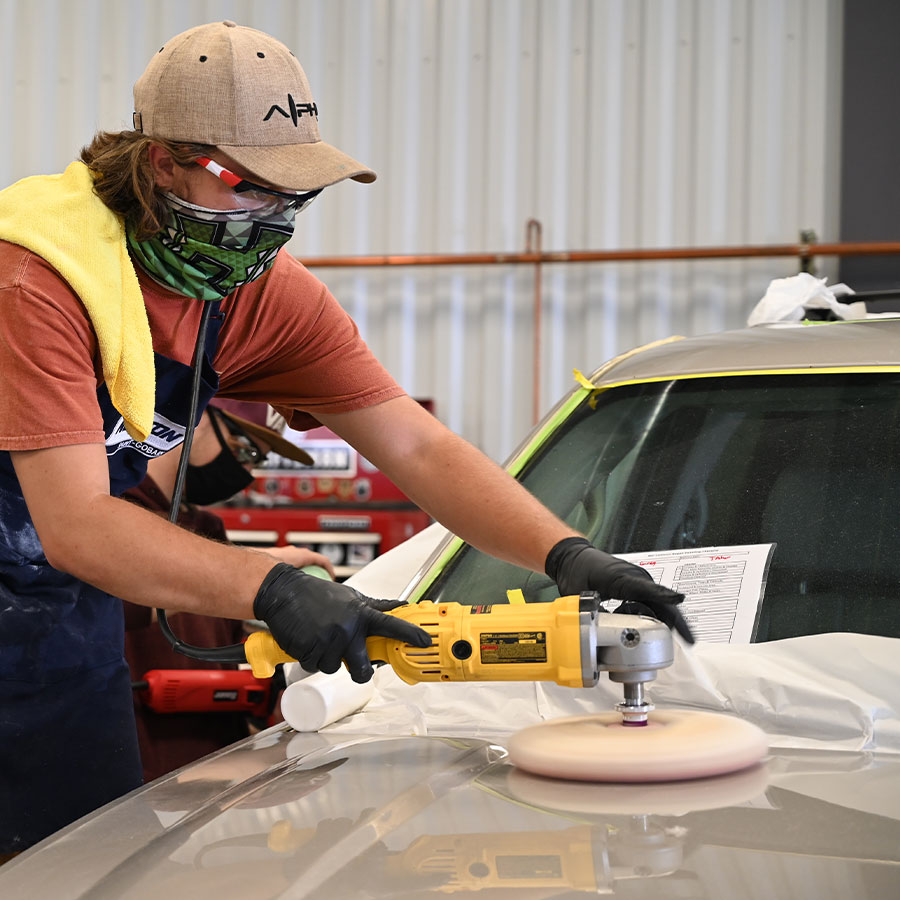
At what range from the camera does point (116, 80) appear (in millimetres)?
5879

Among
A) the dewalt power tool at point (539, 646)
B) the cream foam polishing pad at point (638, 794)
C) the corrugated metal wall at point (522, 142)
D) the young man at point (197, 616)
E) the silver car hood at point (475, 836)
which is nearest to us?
the silver car hood at point (475, 836)

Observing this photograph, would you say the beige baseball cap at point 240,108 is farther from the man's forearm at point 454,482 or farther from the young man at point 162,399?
the man's forearm at point 454,482

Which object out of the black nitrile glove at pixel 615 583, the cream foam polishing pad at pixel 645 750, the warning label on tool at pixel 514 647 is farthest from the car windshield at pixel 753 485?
the warning label on tool at pixel 514 647

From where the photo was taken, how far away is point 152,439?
178 centimetres

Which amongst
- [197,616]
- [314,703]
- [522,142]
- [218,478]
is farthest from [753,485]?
[522,142]

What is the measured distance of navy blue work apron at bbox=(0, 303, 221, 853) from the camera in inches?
66.6

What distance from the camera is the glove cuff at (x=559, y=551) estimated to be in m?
1.56

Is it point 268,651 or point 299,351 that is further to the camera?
point 299,351

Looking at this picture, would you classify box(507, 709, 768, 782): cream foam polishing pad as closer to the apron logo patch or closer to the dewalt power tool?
the dewalt power tool

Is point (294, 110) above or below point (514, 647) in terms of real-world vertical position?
above

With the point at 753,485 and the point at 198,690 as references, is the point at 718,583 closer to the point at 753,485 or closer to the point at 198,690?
the point at 753,485

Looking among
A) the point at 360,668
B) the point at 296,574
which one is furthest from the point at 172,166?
the point at 360,668

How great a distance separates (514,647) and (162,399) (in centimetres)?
77

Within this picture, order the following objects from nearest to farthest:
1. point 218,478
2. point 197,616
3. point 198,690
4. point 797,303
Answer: point 198,690 → point 797,303 → point 197,616 → point 218,478
